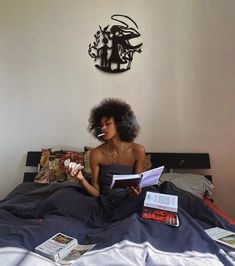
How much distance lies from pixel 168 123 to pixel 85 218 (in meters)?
1.23

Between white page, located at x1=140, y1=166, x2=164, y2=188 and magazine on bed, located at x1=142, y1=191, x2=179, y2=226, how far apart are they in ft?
0.26

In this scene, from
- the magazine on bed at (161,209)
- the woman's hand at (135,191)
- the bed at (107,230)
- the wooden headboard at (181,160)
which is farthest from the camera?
the wooden headboard at (181,160)

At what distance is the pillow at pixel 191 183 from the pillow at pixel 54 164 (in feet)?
2.38

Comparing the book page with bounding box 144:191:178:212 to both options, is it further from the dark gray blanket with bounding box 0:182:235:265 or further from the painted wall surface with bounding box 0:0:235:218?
the painted wall surface with bounding box 0:0:235:218

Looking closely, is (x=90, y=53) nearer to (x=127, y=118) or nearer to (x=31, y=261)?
(x=127, y=118)

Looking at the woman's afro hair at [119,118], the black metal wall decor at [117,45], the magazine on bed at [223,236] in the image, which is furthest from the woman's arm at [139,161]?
the black metal wall decor at [117,45]

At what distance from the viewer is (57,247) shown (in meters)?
1.01

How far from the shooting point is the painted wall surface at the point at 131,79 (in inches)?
89.5

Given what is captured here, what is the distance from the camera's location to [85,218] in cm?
142

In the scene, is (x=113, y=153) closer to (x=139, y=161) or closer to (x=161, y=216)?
(x=139, y=161)

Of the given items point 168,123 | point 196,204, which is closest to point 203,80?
point 168,123

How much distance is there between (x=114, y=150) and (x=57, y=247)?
91 cm

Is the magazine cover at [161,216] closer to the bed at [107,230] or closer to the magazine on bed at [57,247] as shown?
the bed at [107,230]

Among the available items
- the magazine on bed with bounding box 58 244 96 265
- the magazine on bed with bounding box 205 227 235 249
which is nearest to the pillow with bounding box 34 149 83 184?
the magazine on bed with bounding box 58 244 96 265
